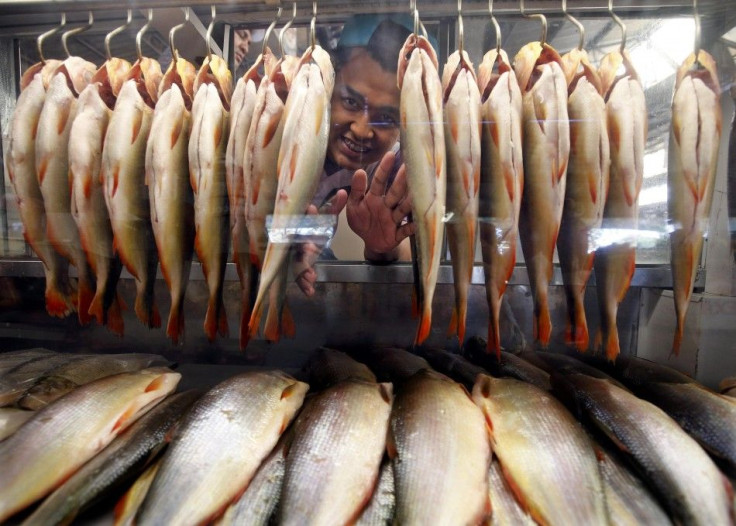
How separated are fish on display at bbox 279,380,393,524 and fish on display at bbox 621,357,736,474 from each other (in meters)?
0.86

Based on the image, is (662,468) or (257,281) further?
(257,281)

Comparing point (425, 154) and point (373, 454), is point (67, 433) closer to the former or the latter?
point (373, 454)

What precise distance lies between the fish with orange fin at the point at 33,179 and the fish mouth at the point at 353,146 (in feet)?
3.17

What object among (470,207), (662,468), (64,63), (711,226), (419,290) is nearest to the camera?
(662,468)

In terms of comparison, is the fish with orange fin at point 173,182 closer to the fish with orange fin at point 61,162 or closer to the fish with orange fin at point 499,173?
the fish with orange fin at point 61,162

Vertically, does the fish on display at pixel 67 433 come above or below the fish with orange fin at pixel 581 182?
below

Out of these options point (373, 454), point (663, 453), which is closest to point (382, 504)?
point (373, 454)

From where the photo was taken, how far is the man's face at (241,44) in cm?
174

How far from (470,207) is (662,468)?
0.80m

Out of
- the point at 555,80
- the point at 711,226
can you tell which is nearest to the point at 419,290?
the point at 555,80

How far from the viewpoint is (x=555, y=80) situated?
1218 millimetres

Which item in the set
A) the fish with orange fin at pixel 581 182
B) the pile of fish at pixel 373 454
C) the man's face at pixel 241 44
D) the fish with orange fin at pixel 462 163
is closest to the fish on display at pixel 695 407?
the pile of fish at pixel 373 454

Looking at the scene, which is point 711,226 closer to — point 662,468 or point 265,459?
point 662,468

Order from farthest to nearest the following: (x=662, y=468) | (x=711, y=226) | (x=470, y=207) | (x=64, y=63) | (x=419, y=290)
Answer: (x=711, y=226)
(x=64, y=63)
(x=419, y=290)
(x=470, y=207)
(x=662, y=468)
